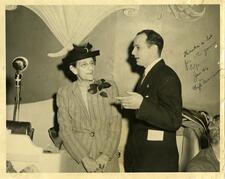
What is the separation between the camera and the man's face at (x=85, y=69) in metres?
1.72

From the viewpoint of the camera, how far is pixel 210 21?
173cm

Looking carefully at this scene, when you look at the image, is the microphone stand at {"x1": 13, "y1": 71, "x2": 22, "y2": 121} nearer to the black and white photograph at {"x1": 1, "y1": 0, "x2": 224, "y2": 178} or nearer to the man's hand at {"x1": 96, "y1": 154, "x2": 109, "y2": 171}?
the black and white photograph at {"x1": 1, "y1": 0, "x2": 224, "y2": 178}

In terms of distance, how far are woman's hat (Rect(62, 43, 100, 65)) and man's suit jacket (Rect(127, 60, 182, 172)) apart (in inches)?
7.0

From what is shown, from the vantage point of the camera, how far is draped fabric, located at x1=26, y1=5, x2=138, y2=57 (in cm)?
172

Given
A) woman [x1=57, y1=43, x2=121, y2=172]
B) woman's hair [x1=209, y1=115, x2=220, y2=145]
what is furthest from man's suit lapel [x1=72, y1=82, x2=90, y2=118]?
woman's hair [x1=209, y1=115, x2=220, y2=145]

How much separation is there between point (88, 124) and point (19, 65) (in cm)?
28

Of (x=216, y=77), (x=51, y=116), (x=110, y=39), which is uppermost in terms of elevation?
(x=110, y=39)

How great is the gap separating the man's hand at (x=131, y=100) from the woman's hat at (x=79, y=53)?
156mm

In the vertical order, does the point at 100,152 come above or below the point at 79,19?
below

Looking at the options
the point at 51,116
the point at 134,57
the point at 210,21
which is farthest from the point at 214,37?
the point at 51,116
